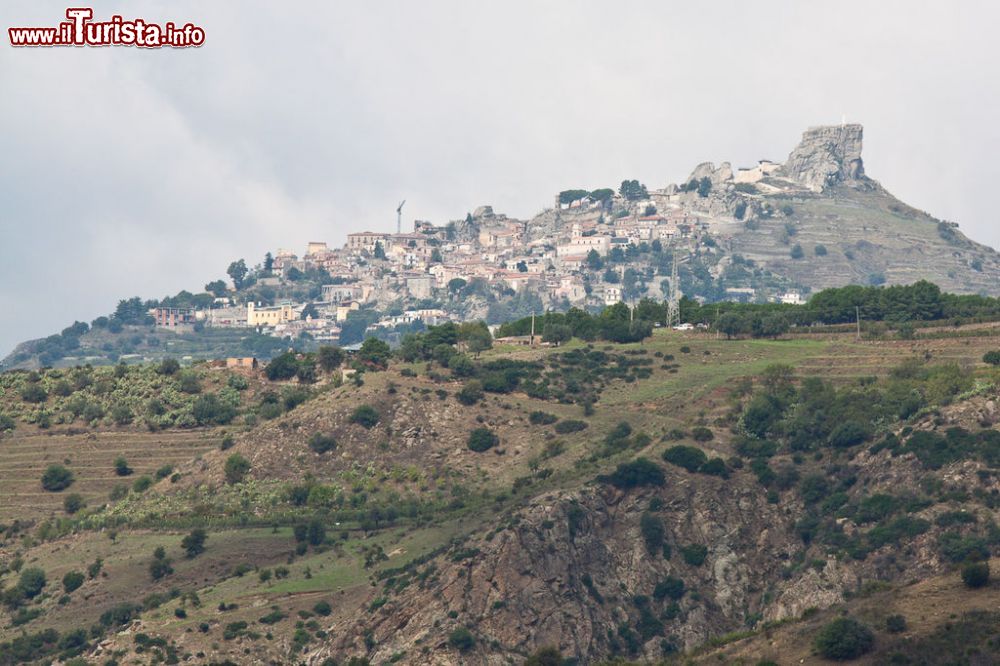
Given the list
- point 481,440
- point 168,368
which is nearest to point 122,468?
point 168,368

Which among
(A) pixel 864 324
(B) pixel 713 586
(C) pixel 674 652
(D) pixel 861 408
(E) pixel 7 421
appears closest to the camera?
(C) pixel 674 652

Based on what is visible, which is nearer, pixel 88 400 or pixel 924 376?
pixel 924 376

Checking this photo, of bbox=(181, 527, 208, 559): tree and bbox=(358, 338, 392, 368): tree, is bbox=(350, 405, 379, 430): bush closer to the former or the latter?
bbox=(358, 338, 392, 368): tree

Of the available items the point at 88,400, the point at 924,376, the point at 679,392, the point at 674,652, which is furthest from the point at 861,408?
the point at 88,400

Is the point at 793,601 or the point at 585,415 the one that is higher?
the point at 585,415

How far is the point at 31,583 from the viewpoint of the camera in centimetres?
11925

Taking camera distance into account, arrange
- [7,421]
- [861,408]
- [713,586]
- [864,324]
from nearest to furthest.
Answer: [713,586], [861,408], [7,421], [864,324]

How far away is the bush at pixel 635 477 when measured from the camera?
11869 cm

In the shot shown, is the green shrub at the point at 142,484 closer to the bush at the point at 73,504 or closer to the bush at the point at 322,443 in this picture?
the bush at the point at 73,504

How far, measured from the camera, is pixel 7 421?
150 meters

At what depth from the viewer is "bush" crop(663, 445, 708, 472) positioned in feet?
396

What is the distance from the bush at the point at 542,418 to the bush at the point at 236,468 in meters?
21.3

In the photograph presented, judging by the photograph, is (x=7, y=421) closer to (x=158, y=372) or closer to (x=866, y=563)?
(x=158, y=372)

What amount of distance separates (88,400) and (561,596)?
62.2 meters
